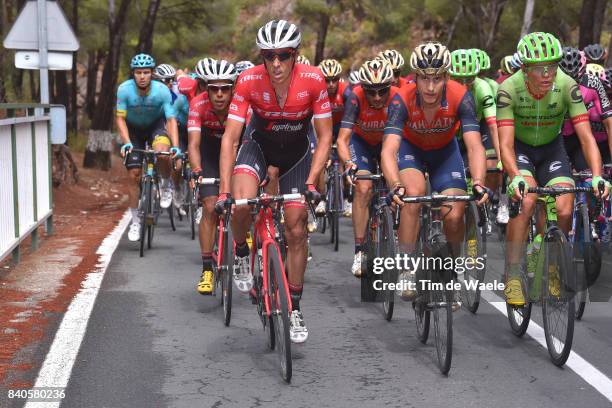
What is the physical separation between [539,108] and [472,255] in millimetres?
1212

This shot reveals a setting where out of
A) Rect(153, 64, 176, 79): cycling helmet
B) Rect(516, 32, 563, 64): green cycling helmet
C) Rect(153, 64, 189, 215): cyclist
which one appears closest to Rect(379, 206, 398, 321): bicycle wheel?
Rect(516, 32, 563, 64): green cycling helmet

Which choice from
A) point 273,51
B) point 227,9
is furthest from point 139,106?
point 227,9

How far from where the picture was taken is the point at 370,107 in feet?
34.9

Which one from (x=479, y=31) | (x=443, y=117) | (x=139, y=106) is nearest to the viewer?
(x=443, y=117)

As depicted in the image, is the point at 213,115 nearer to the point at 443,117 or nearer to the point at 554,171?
the point at 443,117

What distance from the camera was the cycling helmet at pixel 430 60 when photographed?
7.23m

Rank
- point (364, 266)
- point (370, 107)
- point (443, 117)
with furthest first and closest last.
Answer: point (370, 107), point (364, 266), point (443, 117)

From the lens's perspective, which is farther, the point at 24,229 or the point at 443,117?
the point at 24,229

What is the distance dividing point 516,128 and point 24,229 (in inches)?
224

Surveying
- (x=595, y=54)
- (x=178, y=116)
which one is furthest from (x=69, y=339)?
(x=595, y=54)

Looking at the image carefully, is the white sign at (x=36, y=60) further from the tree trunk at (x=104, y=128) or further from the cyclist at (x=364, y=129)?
the tree trunk at (x=104, y=128)

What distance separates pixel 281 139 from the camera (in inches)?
300

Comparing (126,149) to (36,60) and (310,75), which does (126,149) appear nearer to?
(36,60)

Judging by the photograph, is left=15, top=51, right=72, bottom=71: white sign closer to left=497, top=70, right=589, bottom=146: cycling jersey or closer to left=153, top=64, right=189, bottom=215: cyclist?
left=153, top=64, right=189, bottom=215: cyclist
